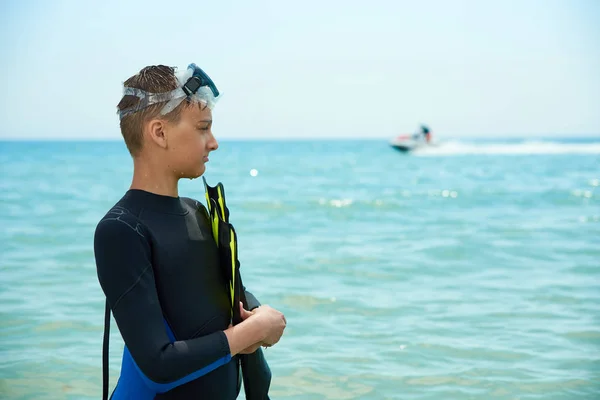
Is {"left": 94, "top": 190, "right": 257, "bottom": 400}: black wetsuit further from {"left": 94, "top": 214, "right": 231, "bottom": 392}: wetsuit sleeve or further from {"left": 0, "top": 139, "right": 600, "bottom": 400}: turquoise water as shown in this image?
{"left": 0, "top": 139, "right": 600, "bottom": 400}: turquoise water

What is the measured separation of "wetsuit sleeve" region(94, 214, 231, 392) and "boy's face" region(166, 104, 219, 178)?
206mm

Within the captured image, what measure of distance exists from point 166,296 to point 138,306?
0.48 ft

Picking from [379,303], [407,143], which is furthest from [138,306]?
[407,143]

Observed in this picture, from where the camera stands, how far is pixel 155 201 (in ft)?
5.85

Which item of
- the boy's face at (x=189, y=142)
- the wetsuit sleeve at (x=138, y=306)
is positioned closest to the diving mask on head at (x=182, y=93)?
the boy's face at (x=189, y=142)

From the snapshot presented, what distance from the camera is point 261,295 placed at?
7.40m

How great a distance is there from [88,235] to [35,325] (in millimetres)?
6046

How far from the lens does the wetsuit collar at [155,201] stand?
1766 mm

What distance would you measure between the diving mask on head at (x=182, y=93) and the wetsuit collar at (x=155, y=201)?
0.20m

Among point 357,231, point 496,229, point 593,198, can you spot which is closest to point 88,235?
point 357,231

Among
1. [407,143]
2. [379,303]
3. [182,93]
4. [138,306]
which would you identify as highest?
[407,143]

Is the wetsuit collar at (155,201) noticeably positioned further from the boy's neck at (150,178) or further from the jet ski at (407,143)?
the jet ski at (407,143)

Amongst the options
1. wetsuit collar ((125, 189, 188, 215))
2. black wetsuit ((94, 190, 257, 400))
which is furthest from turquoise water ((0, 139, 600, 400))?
wetsuit collar ((125, 189, 188, 215))

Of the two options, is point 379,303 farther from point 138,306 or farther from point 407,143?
point 407,143
